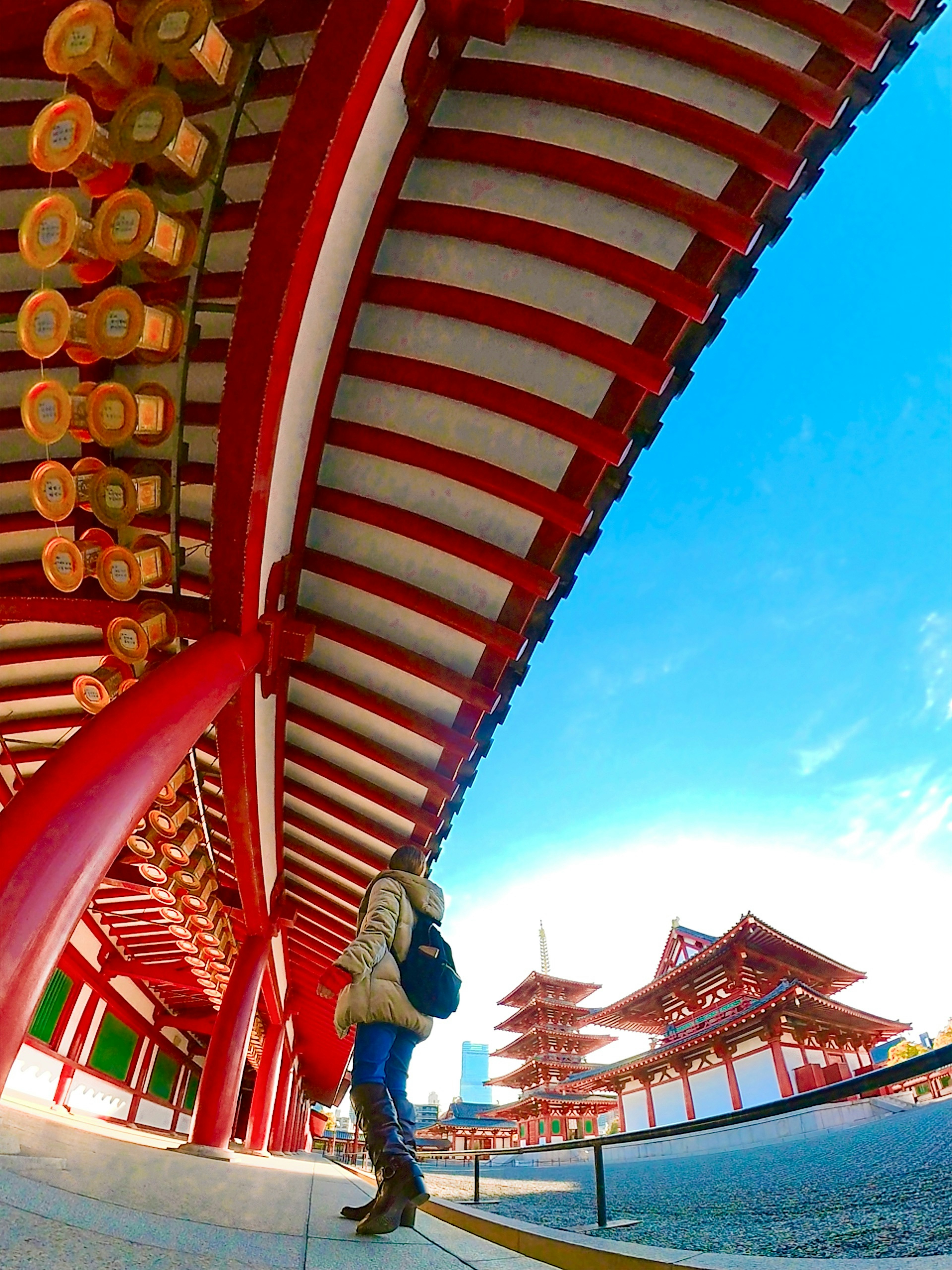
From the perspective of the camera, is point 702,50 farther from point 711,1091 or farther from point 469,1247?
point 711,1091

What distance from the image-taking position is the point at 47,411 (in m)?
2.62

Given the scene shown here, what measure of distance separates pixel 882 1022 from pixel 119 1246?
2087cm

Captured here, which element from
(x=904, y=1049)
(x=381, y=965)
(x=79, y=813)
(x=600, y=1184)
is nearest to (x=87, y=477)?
(x=79, y=813)

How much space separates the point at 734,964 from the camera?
16.7m

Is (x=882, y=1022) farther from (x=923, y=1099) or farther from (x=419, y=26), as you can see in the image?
(x=419, y=26)

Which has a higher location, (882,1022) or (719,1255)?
(882,1022)

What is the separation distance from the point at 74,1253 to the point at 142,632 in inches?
119

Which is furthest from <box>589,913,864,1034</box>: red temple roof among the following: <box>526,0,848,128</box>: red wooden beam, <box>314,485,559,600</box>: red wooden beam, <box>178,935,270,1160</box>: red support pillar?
<box>526,0,848,128</box>: red wooden beam

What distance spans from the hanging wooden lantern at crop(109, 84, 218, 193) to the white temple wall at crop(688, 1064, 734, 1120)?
19159 millimetres

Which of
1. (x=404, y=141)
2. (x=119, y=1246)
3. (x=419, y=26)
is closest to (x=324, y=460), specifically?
(x=404, y=141)

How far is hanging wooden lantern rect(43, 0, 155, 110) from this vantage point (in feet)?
6.37

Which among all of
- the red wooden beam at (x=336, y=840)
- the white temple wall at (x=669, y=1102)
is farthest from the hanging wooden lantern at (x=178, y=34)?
the white temple wall at (x=669, y=1102)

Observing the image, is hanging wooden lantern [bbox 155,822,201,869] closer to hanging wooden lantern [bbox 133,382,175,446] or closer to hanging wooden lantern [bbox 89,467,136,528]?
hanging wooden lantern [bbox 89,467,136,528]

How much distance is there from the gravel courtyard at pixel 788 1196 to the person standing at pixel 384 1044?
117 centimetres
